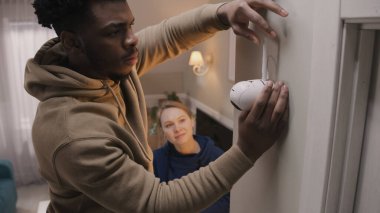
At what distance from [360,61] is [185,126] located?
187cm

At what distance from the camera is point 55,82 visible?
2.59ft

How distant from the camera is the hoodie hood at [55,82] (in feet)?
2.61

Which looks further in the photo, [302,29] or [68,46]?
[68,46]

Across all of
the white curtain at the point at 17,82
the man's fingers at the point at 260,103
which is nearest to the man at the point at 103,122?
the man's fingers at the point at 260,103

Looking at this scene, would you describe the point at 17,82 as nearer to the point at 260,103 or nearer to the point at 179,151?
the point at 179,151

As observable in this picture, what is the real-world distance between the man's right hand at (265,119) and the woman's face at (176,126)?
1609 millimetres

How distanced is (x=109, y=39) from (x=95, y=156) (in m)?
0.28

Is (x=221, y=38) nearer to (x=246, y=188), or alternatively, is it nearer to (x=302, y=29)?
(x=246, y=188)

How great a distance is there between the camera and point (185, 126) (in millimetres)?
2377

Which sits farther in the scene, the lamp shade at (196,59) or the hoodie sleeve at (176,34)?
the lamp shade at (196,59)

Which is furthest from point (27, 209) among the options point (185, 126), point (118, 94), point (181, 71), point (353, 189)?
point (353, 189)

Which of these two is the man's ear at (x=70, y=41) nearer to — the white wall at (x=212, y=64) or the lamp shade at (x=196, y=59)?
the white wall at (x=212, y=64)

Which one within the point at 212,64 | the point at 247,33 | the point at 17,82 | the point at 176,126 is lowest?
the point at 176,126

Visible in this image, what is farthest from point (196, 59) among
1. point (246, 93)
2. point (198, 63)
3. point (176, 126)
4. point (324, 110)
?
point (324, 110)
